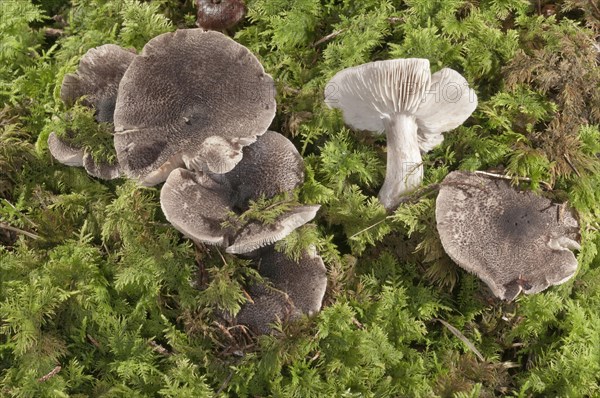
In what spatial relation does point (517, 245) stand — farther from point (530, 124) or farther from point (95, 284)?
point (95, 284)

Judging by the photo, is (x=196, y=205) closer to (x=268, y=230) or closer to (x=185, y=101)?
(x=268, y=230)

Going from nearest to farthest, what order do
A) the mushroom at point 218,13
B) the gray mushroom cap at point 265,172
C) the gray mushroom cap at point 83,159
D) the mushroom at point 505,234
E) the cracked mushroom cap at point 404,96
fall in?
the cracked mushroom cap at point 404,96
the mushroom at point 505,234
the gray mushroom cap at point 265,172
the gray mushroom cap at point 83,159
the mushroom at point 218,13

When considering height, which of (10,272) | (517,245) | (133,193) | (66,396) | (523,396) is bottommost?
(523,396)

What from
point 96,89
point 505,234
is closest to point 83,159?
point 96,89

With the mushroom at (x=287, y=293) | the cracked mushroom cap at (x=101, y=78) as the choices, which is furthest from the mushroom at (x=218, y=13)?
the mushroom at (x=287, y=293)

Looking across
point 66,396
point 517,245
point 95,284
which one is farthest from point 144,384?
point 517,245

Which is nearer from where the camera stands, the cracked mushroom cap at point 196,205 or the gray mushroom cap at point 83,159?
the cracked mushroom cap at point 196,205

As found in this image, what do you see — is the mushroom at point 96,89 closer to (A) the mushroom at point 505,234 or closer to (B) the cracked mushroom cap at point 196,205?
(B) the cracked mushroom cap at point 196,205
